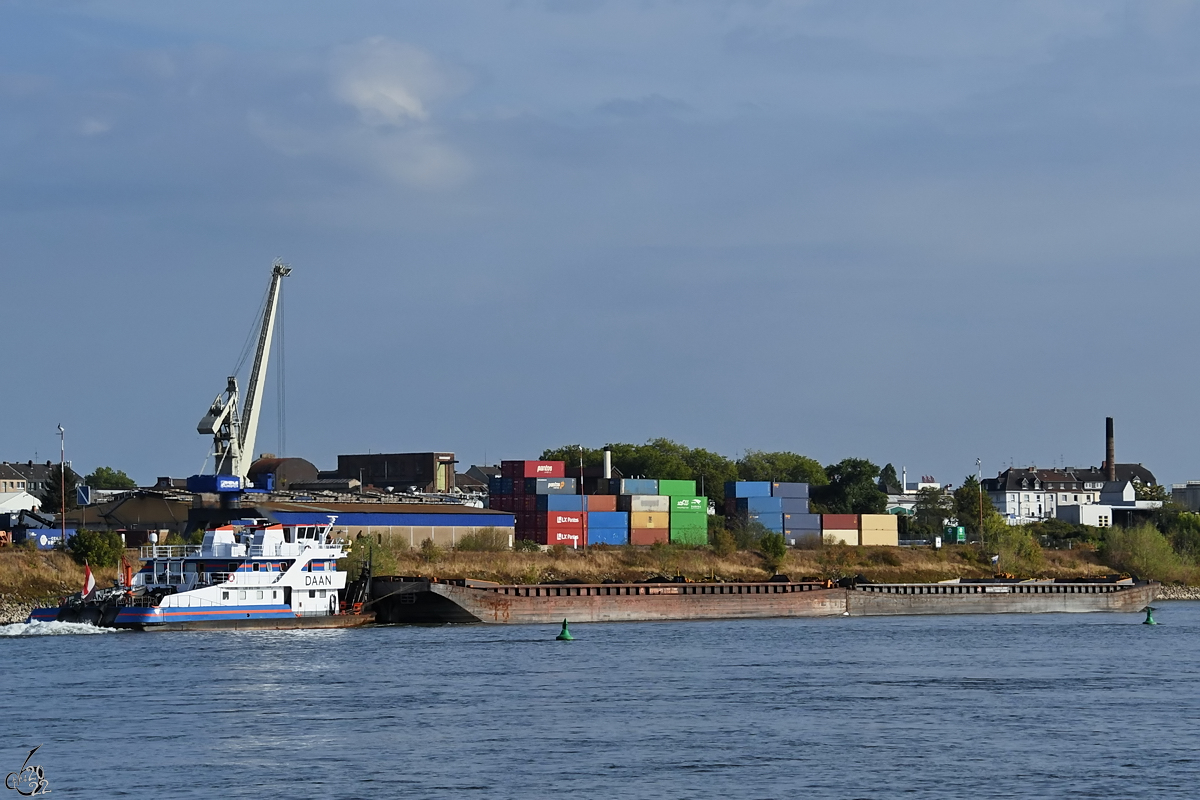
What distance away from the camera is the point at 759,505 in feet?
482

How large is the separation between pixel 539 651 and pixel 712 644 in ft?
29.4

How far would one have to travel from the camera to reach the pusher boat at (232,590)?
231 ft

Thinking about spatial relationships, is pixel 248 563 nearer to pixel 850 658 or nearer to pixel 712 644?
pixel 712 644

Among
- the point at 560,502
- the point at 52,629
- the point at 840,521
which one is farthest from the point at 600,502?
the point at 52,629

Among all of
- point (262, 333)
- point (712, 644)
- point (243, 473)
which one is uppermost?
point (262, 333)

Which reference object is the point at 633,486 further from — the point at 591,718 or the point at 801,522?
the point at 591,718

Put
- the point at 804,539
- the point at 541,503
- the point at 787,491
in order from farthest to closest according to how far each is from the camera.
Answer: the point at 787,491, the point at 804,539, the point at 541,503

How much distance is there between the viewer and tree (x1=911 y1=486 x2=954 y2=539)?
177625 mm

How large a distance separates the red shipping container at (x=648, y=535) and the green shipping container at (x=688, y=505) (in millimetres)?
2218

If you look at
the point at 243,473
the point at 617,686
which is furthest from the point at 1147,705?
the point at 243,473

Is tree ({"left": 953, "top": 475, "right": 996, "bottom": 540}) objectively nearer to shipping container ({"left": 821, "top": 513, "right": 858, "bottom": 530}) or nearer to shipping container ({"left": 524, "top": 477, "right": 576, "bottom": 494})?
shipping container ({"left": 821, "top": 513, "right": 858, "bottom": 530})

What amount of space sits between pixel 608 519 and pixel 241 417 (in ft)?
106

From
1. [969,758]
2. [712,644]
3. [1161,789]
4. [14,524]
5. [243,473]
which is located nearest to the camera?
[1161,789]

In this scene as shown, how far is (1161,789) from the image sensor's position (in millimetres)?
31797
